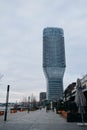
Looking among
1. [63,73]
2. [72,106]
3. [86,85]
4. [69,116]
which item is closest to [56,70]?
[63,73]

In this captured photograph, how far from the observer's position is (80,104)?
23.9 m

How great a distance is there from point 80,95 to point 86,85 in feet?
110

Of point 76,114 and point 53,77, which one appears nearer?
point 76,114

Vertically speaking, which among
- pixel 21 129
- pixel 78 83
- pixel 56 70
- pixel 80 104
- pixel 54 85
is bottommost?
pixel 21 129

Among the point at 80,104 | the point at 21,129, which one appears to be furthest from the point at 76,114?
the point at 21,129

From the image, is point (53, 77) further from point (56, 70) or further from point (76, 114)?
point (76, 114)

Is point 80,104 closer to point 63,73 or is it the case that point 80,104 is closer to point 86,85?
point 86,85

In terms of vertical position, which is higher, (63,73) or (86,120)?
(63,73)

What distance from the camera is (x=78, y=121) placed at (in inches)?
1089

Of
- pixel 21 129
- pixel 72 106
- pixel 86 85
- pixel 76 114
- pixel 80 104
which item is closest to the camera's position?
pixel 21 129

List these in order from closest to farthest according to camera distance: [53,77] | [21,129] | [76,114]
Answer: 1. [21,129]
2. [76,114]
3. [53,77]

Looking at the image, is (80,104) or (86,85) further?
(86,85)

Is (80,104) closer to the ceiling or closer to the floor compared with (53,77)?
closer to the floor

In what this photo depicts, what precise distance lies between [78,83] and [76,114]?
4.83 metres
